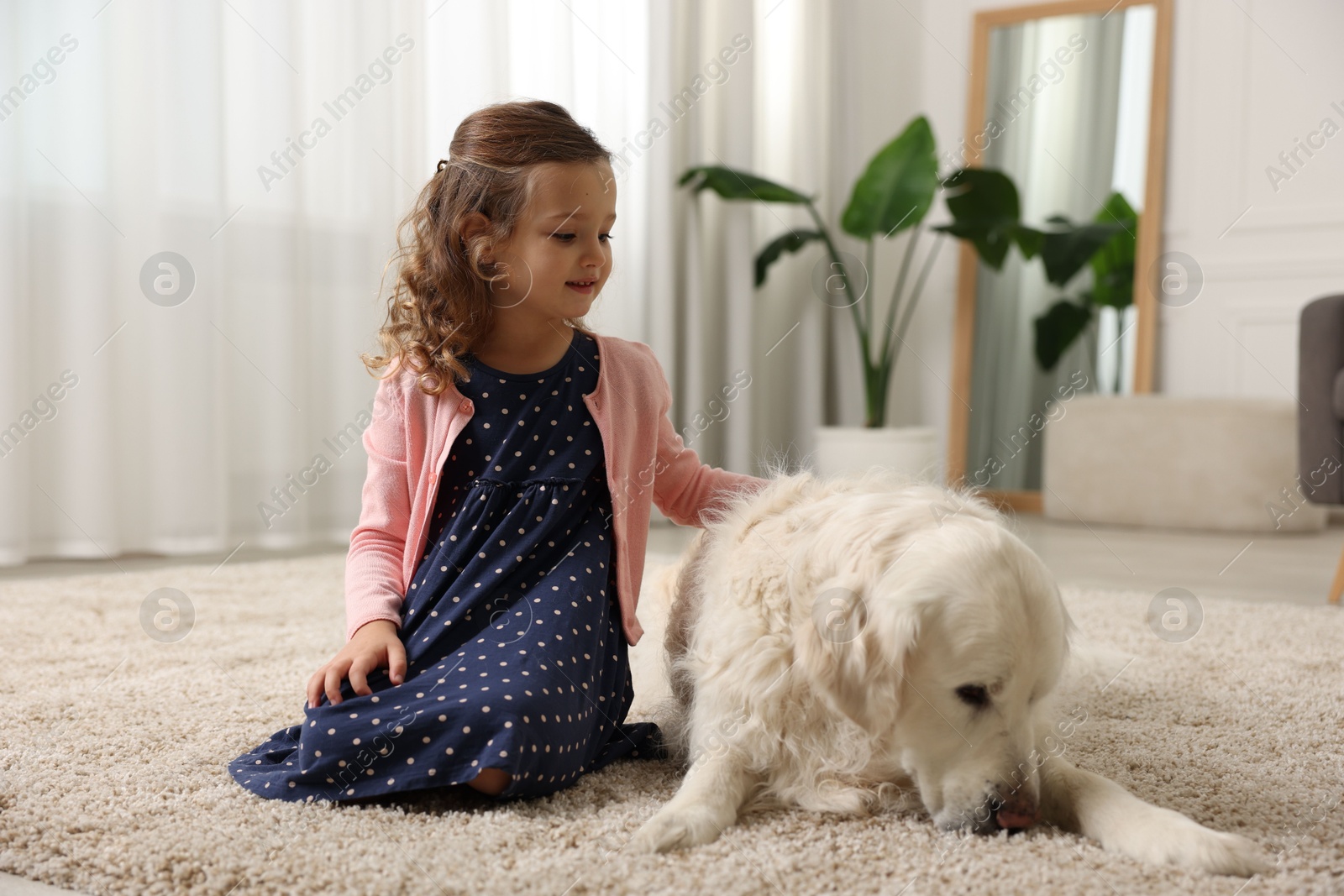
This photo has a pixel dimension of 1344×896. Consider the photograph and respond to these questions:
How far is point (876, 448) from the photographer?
430 centimetres

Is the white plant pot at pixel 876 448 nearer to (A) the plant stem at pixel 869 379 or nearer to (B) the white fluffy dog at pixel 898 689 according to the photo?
(A) the plant stem at pixel 869 379

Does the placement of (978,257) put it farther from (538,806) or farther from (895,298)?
(538,806)

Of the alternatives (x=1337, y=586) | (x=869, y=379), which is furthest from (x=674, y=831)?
(x=869, y=379)

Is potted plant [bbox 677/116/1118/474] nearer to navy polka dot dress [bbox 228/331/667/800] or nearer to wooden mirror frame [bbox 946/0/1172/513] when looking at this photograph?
Answer: wooden mirror frame [bbox 946/0/1172/513]

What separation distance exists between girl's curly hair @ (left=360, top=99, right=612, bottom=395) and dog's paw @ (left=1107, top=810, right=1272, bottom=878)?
0.95 metres

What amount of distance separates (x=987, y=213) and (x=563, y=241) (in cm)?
360

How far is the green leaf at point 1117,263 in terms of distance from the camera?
4770 millimetres

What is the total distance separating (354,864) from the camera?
94 centimetres

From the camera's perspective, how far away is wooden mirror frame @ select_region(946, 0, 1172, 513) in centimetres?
474

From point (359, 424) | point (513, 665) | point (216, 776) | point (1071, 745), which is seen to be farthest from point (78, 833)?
point (359, 424)

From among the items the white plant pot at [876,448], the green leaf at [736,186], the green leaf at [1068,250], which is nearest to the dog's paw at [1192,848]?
the white plant pot at [876,448]

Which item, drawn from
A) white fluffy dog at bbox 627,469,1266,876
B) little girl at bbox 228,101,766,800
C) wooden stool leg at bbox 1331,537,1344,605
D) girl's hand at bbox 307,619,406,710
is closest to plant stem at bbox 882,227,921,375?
wooden stool leg at bbox 1331,537,1344,605

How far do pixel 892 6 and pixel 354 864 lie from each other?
17.0 feet

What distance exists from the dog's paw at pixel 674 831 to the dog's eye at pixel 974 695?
0.90 feet
